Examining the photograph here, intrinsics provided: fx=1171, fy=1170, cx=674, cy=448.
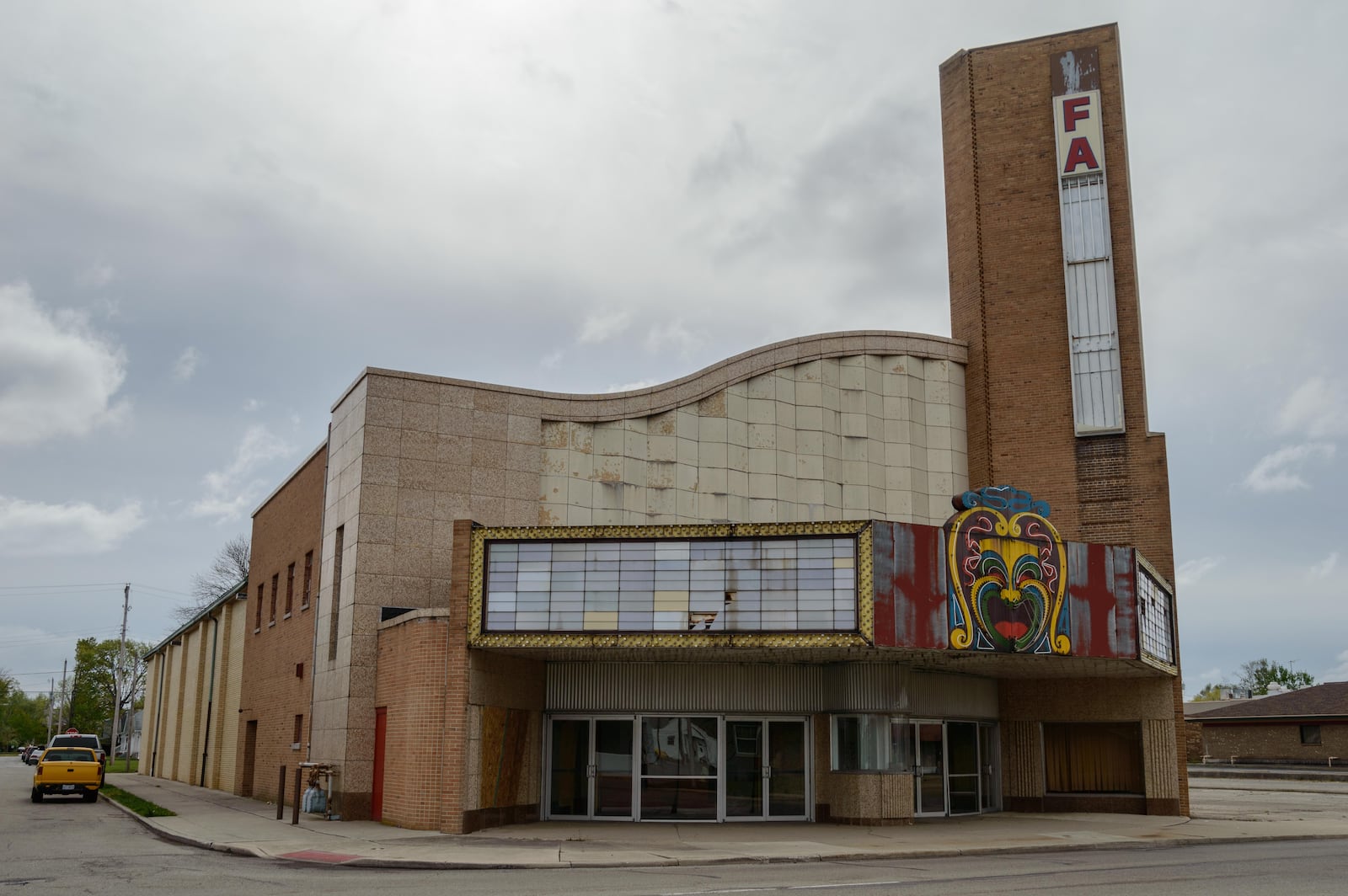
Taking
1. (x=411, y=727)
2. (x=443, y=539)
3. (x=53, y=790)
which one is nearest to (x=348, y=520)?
(x=443, y=539)

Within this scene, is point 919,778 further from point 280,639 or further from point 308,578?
point 280,639

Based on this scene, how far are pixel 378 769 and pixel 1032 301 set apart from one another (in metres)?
21.0

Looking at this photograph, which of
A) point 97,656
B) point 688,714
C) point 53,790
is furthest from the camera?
point 97,656

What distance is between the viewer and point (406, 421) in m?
27.1

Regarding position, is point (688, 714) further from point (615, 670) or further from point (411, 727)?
point (411, 727)

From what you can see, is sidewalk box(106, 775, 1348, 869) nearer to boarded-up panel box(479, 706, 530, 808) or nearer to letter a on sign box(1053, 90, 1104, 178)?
boarded-up panel box(479, 706, 530, 808)

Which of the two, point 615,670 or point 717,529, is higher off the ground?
point 717,529

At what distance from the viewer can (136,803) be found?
32031 millimetres

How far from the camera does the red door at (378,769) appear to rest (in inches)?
993

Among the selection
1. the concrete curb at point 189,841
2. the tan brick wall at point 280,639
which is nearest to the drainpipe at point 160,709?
the tan brick wall at point 280,639

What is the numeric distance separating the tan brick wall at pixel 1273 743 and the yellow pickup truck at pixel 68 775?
180ft

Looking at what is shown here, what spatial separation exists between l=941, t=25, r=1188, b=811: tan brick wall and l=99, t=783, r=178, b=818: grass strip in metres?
22.7

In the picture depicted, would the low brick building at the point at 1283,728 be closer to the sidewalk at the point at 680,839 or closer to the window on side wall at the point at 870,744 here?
the sidewalk at the point at 680,839

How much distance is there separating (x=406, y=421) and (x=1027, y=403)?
652 inches
